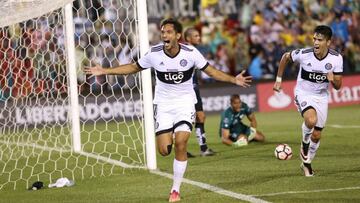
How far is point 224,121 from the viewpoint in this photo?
15.0 m

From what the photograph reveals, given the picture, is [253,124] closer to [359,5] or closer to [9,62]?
[9,62]

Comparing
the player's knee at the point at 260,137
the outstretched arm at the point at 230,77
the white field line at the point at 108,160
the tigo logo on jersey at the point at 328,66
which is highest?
the tigo logo on jersey at the point at 328,66

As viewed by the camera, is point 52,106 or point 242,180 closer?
point 242,180

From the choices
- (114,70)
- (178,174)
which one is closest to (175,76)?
(114,70)

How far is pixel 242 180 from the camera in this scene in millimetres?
10422

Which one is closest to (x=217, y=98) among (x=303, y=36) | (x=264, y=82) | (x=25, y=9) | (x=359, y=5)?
(x=264, y=82)

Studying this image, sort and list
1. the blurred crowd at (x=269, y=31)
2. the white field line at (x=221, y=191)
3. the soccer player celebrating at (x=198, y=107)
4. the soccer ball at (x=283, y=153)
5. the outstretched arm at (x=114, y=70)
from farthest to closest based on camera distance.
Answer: the blurred crowd at (x=269, y=31), the soccer player celebrating at (x=198, y=107), the soccer ball at (x=283, y=153), the outstretched arm at (x=114, y=70), the white field line at (x=221, y=191)

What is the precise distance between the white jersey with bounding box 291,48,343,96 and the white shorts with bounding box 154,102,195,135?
6.15 feet

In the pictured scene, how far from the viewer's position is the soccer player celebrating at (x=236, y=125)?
1499 centimetres

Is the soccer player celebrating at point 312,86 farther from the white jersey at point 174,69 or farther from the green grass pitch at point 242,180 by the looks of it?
the white jersey at point 174,69

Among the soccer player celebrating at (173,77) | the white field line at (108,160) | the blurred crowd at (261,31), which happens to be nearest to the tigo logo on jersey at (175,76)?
the soccer player celebrating at (173,77)

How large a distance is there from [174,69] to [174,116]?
20.8 inches

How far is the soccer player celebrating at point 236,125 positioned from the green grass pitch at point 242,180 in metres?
0.27

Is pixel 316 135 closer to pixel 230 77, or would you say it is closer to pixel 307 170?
pixel 307 170
